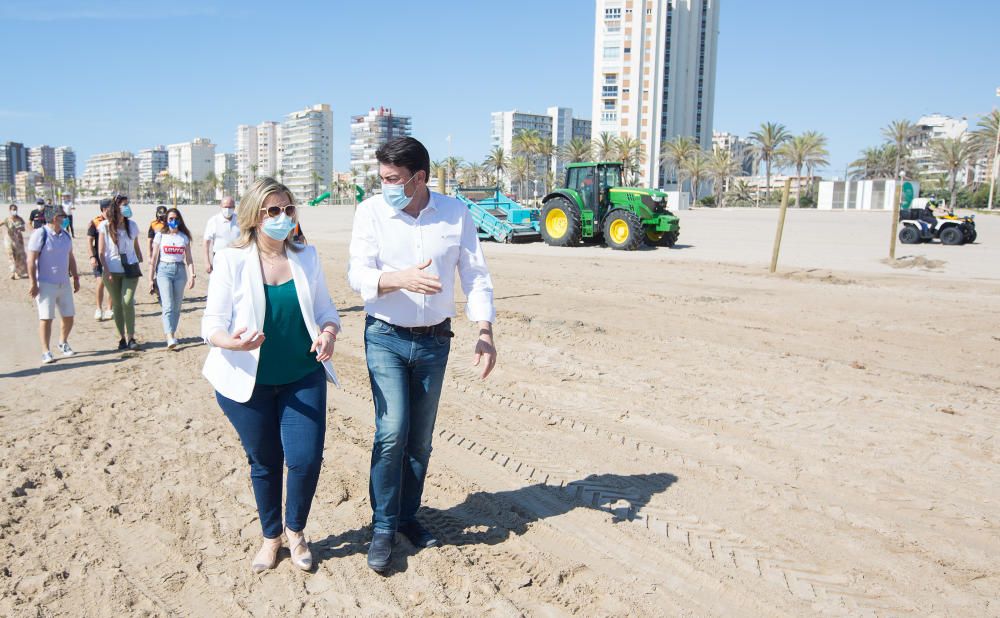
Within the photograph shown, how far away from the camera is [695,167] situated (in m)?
68.6

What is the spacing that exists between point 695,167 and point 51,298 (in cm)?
6682

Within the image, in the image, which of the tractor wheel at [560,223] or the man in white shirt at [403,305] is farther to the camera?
the tractor wheel at [560,223]

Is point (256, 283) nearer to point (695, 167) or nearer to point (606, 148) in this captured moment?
point (695, 167)

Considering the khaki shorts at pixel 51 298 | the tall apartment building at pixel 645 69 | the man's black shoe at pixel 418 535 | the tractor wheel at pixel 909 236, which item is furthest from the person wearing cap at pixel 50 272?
the tall apartment building at pixel 645 69

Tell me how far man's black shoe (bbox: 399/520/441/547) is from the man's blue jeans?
10.2 inches

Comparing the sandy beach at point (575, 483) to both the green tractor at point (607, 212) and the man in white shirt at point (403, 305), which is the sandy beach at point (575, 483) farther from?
the green tractor at point (607, 212)

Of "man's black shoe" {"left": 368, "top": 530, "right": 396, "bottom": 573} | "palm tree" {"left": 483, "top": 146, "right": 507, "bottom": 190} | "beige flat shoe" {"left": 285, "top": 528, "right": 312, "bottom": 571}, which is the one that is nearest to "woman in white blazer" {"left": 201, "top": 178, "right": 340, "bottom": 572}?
"beige flat shoe" {"left": 285, "top": 528, "right": 312, "bottom": 571}

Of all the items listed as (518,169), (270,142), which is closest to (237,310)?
(518,169)

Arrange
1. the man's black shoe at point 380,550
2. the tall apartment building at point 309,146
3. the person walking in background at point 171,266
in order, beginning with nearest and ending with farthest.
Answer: the man's black shoe at point 380,550 < the person walking in background at point 171,266 < the tall apartment building at point 309,146

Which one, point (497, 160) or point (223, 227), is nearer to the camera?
point (223, 227)

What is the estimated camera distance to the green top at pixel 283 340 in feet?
9.95

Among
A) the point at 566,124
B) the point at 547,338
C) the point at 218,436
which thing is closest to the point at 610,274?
the point at 547,338

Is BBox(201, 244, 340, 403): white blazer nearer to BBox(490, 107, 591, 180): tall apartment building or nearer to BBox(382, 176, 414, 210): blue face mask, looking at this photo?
BBox(382, 176, 414, 210): blue face mask

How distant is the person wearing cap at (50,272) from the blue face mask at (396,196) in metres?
5.74
